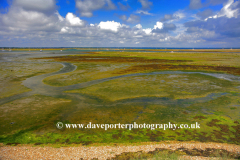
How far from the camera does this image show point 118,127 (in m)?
13.3

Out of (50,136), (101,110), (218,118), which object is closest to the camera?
(50,136)

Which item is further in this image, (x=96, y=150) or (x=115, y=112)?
(x=115, y=112)

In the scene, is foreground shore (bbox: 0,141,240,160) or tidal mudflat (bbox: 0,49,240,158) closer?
foreground shore (bbox: 0,141,240,160)

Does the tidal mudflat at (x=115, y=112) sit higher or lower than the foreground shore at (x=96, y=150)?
higher

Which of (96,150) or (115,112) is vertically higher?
(115,112)

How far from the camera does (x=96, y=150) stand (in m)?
10.2

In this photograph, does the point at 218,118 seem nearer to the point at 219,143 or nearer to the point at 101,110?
the point at 219,143

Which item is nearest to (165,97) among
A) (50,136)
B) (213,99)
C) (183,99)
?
(183,99)

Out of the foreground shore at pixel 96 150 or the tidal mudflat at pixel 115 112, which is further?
the tidal mudflat at pixel 115 112

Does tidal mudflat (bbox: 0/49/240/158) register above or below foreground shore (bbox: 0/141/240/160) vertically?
above

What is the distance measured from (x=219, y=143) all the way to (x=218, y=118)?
184 inches

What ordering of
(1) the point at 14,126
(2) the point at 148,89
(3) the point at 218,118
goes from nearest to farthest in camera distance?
(1) the point at 14,126, (3) the point at 218,118, (2) the point at 148,89

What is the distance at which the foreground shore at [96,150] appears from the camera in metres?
9.55

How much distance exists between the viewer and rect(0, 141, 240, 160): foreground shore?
31.3 ft
